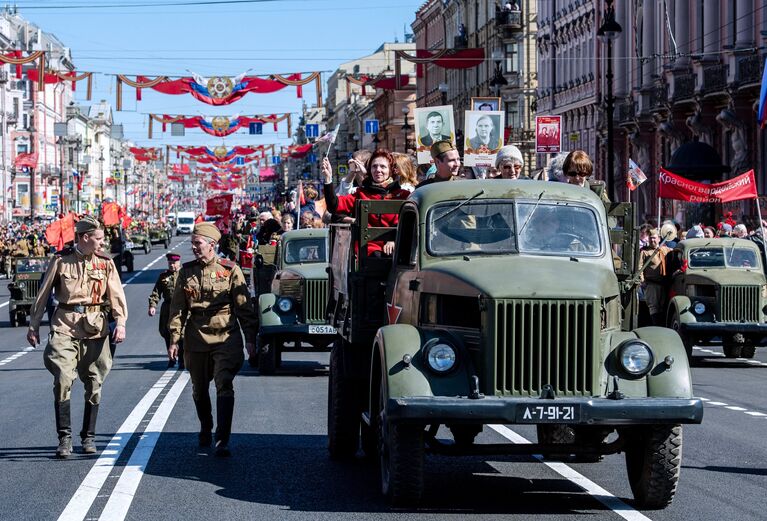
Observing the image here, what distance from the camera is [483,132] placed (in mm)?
29094

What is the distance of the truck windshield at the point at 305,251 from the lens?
22406 mm

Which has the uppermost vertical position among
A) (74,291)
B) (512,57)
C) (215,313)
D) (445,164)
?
(512,57)

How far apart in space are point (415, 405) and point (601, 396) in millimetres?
1125

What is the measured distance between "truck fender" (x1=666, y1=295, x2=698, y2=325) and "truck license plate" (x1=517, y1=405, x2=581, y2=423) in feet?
47.7

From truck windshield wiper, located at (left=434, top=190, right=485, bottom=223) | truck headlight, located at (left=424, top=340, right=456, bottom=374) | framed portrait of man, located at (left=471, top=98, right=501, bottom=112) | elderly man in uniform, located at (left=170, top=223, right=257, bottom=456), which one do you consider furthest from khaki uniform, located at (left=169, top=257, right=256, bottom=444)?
framed portrait of man, located at (left=471, top=98, right=501, bottom=112)

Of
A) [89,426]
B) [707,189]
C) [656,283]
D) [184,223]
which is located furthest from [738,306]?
[184,223]

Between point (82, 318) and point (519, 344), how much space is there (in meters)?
4.36

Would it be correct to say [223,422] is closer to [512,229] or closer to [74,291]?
[74,291]

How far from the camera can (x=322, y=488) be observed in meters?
10.5

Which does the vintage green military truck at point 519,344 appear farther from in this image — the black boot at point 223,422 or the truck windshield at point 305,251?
the truck windshield at point 305,251

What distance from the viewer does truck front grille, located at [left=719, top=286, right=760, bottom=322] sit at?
23469mm

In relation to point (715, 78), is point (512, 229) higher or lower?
lower

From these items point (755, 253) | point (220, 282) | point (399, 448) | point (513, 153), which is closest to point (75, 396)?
point (220, 282)

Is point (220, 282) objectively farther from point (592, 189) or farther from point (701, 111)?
point (701, 111)
